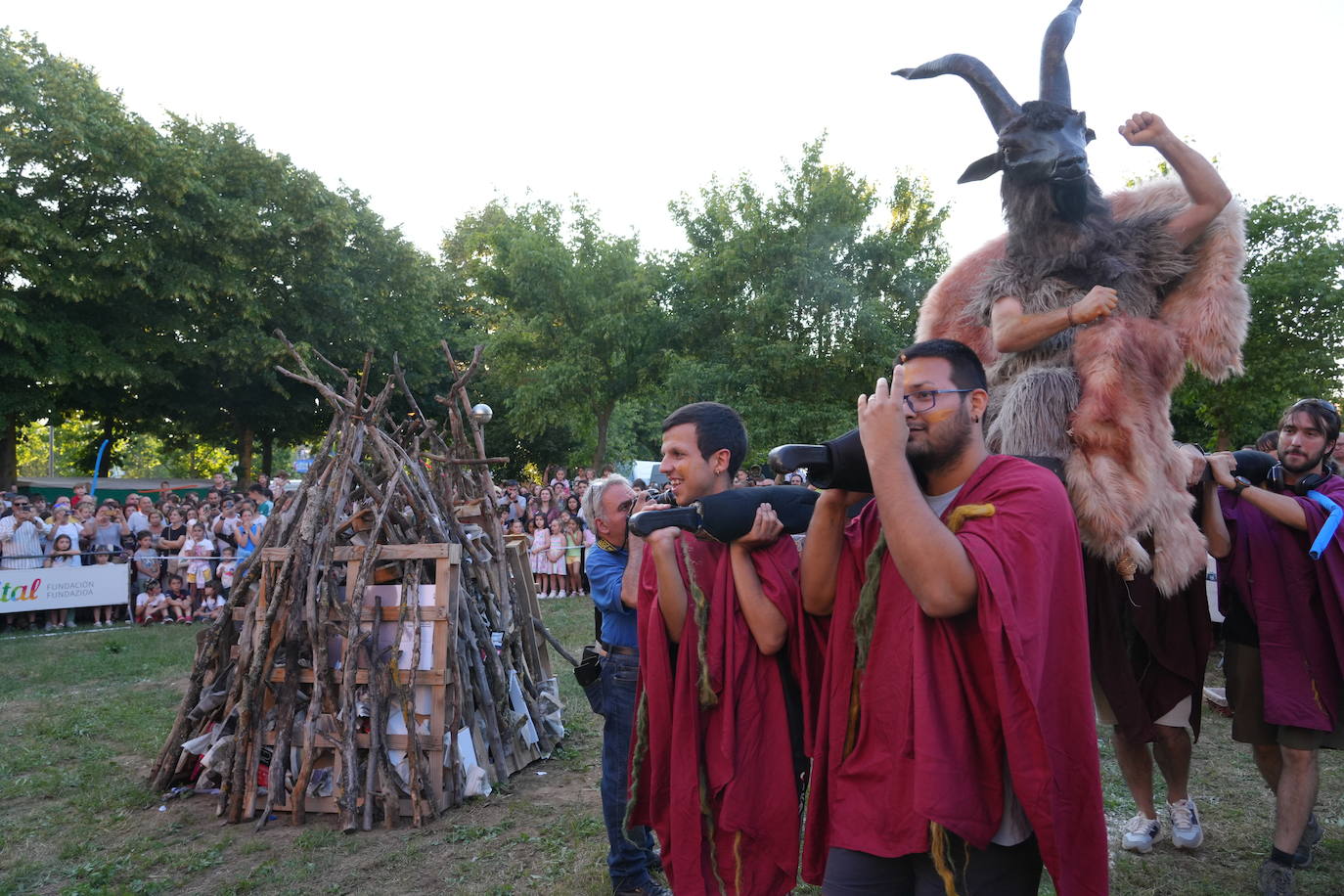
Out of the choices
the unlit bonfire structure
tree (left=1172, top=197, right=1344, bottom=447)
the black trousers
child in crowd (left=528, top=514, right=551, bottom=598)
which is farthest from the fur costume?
tree (left=1172, top=197, right=1344, bottom=447)

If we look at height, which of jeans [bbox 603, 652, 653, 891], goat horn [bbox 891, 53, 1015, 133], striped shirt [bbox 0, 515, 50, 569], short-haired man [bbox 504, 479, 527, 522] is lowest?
jeans [bbox 603, 652, 653, 891]

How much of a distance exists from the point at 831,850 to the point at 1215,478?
2.76 m

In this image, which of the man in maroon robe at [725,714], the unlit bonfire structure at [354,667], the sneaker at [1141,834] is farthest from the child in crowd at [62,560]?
the sneaker at [1141,834]

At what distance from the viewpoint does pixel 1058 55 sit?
3.54 meters

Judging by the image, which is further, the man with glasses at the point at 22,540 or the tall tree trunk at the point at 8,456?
the tall tree trunk at the point at 8,456

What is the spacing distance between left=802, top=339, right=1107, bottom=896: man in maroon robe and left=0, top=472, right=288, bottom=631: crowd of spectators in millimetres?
14229

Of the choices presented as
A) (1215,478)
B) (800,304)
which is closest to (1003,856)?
(1215,478)

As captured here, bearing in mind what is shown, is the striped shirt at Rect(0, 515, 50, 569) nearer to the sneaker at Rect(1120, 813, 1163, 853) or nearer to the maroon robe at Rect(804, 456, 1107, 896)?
the sneaker at Rect(1120, 813, 1163, 853)

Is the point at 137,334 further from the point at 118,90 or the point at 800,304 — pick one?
the point at 800,304

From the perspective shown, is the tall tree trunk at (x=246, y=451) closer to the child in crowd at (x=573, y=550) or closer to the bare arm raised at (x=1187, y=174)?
the child in crowd at (x=573, y=550)

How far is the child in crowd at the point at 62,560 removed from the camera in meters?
14.4

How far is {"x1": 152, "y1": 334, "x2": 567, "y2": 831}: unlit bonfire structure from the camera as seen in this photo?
6.00 m

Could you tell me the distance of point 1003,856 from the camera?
7.38 feet

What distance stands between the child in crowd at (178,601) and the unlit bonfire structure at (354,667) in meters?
9.63
